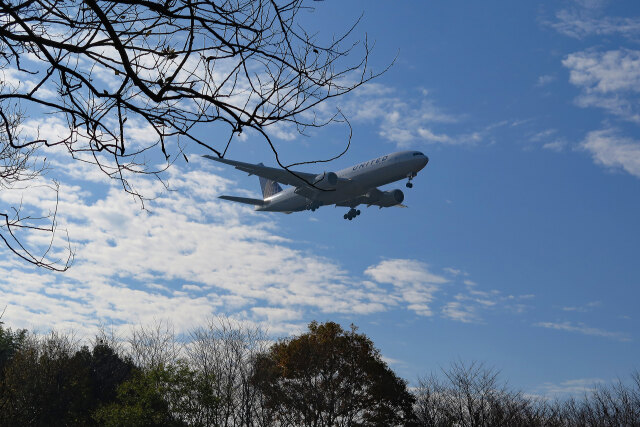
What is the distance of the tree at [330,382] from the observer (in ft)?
119

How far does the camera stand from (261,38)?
5.02 m

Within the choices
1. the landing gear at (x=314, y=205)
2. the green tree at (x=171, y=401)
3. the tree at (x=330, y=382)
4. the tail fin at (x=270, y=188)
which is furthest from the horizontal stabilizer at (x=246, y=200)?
the green tree at (x=171, y=401)

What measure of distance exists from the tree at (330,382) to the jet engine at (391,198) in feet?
43.0

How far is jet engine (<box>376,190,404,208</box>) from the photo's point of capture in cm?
4997

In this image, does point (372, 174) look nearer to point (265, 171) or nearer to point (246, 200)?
point (265, 171)

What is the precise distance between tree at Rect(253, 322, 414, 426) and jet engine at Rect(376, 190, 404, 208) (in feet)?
43.0

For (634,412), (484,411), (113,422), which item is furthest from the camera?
(484,411)

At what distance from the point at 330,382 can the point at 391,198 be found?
1748 cm

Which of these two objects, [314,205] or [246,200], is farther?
[246,200]

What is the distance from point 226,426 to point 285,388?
8.43 m

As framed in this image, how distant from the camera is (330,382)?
38.0 m

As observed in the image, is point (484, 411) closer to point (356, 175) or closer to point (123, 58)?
point (356, 175)

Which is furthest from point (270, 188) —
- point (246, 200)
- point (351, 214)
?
point (351, 214)

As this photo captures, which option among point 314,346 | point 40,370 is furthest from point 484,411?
point 40,370
